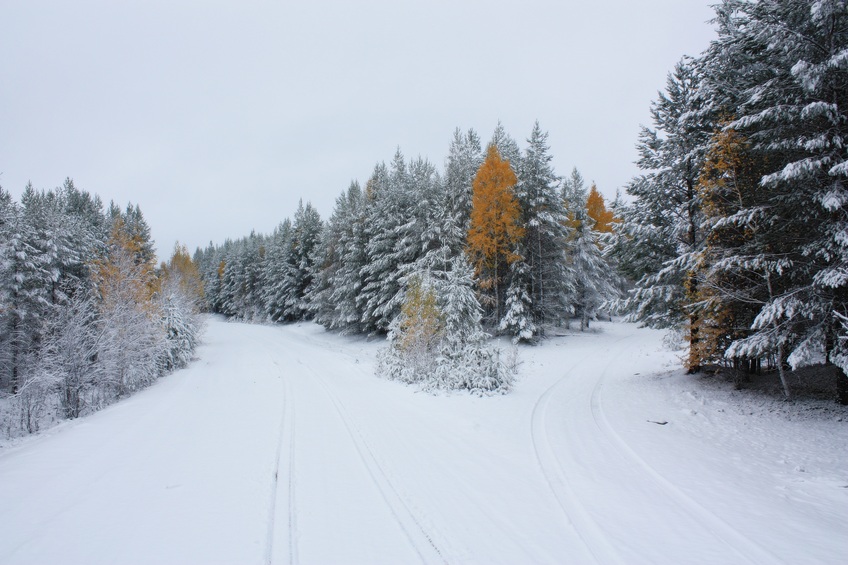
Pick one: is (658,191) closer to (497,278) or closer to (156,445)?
(497,278)

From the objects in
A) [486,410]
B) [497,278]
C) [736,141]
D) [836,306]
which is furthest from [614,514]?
[497,278]

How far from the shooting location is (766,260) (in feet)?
33.5

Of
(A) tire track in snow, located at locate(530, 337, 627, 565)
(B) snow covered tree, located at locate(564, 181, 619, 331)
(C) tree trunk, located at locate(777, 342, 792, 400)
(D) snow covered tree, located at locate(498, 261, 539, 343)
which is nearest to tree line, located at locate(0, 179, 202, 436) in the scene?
(A) tire track in snow, located at locate(530, 337, 627, 565)

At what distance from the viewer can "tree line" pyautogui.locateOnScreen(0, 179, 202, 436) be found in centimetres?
1404

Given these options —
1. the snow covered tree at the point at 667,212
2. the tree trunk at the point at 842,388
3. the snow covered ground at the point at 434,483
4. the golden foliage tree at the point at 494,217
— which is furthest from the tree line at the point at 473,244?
the tree trunk at the point at 842,388

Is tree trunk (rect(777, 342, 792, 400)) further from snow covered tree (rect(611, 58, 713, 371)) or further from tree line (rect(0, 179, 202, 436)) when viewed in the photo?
tree line (rect(0, 179, 202, 436))

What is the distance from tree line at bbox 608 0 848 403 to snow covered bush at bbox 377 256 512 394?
6.62m

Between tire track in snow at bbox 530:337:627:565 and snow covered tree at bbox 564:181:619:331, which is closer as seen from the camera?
tire track in snow at bbox 530:337:627:565

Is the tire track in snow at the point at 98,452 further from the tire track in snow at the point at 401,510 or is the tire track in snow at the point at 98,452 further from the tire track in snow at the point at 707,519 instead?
the tire track in snow at the point at 707,519

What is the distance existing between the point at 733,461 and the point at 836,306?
16.7 ft

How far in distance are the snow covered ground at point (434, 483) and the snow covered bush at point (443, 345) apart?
1.27 metres

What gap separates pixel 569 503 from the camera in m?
5.52

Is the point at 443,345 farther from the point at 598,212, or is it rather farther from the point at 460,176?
the point at 598,212

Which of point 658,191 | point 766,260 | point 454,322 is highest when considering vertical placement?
point 658,191
